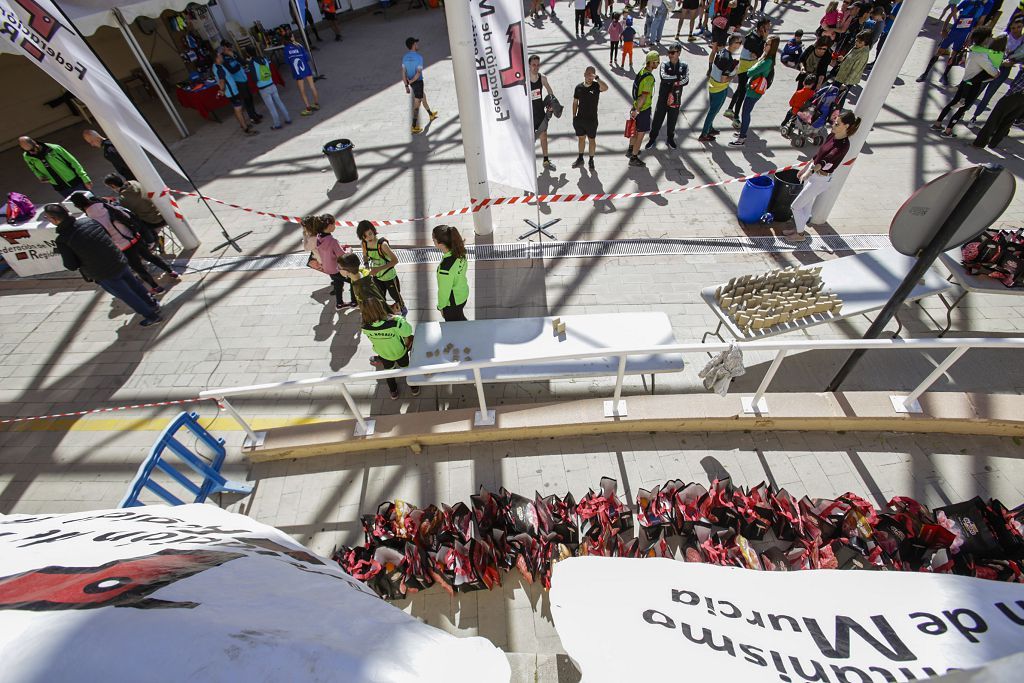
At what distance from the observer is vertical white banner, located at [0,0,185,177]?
5594mm

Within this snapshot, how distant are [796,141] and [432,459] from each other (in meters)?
9.96

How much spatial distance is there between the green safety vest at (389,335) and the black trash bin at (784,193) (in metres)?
6.23

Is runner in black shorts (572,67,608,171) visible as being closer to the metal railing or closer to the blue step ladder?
the metal railing

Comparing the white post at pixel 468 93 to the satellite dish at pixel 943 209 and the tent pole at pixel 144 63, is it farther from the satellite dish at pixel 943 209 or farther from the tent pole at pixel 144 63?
the tent pole at pixel 144 63

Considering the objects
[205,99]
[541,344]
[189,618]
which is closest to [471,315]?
[541,344]

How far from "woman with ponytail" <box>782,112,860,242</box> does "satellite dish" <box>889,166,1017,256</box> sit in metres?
3.37

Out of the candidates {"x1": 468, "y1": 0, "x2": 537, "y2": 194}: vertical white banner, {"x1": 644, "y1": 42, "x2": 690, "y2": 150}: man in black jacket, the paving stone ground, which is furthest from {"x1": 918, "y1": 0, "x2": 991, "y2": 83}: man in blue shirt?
{"x1": 468, "y1": 0, "x2": 537, "y2": 194}: vertical white banner

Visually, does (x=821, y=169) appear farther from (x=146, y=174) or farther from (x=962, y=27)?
(x=146, y=174)

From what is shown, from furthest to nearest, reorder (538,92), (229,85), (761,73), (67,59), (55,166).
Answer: (229,85), (761,73), (538,92), (55,166), (67,59)

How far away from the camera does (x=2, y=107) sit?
41.5 feet

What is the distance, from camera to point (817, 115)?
9523mm

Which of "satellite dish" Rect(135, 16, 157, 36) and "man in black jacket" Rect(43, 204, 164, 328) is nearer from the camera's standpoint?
"man in black jacket" Rect(43, 204, 164, 328)

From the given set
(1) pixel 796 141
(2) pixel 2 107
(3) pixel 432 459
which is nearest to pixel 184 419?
(3) pixel 432 459

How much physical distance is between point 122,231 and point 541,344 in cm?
629
